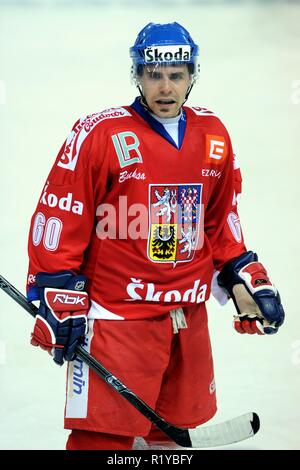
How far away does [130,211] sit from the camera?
266cm

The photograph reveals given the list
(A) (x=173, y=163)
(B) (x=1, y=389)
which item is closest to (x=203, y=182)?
(A) (x=173, y=163)

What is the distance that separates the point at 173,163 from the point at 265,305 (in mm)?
437

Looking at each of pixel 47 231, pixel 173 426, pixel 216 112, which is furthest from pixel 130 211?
pixel 216 112

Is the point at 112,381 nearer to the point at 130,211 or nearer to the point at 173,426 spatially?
the point at 173,426

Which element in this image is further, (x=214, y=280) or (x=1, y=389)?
(x=1, y=389)

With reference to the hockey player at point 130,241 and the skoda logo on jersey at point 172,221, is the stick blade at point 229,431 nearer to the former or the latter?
the hockey player at point 130,241

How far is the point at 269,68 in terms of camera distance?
645cm

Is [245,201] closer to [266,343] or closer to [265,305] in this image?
[266,343]

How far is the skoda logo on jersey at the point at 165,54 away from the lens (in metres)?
2.69

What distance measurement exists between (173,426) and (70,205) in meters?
0.61

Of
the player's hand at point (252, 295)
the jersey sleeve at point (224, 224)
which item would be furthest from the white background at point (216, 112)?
the jersey sleeve at point (224, 224)

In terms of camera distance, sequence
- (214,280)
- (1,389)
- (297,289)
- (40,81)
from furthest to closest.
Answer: (40,81) → (297,289) → (1,389) → (214,280)

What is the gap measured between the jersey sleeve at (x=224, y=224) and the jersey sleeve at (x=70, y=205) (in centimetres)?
35

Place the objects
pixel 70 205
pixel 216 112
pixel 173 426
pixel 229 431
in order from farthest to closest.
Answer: pixel 216 112, pixel 229 431, pixel 173 426, pixel 70 205
